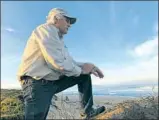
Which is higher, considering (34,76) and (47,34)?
(47,34)

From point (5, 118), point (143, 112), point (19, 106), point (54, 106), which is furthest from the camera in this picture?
point (19, 106)

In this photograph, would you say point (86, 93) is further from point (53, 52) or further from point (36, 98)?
point (53, 52)

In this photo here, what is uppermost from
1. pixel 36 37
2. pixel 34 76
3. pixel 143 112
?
pixel 36 37

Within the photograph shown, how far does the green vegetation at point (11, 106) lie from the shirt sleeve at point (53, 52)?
171 inches

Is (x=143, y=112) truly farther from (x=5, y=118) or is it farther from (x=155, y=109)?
(x=5, y=118)

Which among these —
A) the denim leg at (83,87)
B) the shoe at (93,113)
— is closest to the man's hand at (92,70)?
the denim leg at (83,87)

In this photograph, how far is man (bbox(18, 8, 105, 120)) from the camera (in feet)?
18.3

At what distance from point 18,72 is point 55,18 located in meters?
1.00

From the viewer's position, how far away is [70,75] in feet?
18.9

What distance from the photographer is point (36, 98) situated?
565 centimetres

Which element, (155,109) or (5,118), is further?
(5,118)

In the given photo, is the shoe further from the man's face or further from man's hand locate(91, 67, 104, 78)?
the man's face

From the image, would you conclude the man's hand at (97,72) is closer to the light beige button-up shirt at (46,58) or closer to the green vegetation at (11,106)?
the light beige button-up shirt at (46,58)

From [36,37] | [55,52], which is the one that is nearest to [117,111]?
[55,52]
